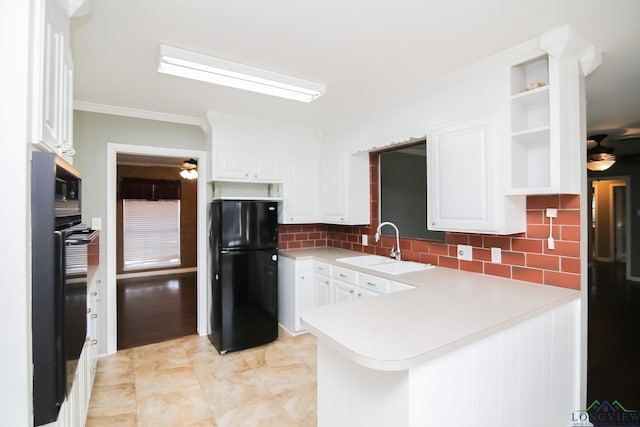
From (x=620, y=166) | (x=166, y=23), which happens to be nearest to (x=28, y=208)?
(x=166, y=23)

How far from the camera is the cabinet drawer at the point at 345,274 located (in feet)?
9.51

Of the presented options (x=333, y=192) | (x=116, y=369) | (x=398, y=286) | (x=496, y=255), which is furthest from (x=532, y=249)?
(x=116, y=369)

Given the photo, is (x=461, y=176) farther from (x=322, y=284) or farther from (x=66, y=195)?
→ (x=66, y=195)

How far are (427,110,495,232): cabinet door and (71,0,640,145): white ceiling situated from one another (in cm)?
45

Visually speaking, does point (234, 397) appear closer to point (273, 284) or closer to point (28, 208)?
point (273, 284)

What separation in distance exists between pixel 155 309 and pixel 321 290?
8.69ft

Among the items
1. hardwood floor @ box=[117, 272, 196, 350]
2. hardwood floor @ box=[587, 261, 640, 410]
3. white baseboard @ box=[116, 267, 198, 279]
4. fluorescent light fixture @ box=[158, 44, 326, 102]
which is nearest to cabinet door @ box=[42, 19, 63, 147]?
fluorescent light fixture @ box=[158, 44, 326, 102]

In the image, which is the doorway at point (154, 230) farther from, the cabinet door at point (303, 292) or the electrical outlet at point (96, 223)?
the cabinet door at point (303, 292)

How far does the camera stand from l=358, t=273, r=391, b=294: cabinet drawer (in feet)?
8.27

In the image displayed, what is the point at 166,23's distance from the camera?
1704mm

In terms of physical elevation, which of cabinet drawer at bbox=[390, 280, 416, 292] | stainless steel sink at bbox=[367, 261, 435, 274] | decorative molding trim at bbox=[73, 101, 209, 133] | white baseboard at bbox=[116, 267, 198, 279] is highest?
decorative molding trim at bbox=[73, 101, 209, 133]

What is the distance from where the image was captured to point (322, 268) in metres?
3.39

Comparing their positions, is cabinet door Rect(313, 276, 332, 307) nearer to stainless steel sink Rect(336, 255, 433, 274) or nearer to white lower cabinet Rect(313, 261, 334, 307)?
white lower cabinet Rect(313, 261, 334, 307)

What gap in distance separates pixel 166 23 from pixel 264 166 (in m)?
1.94
